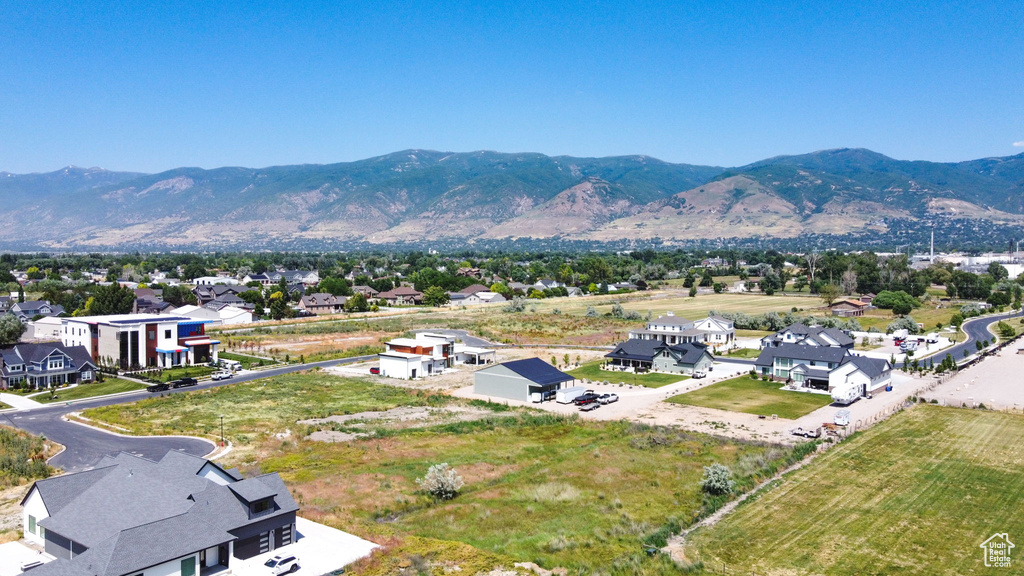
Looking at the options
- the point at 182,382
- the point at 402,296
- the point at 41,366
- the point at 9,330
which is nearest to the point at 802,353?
the point at 182,382

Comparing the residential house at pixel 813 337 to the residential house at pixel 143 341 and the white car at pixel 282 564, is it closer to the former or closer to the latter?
the white car at pixel 282 564

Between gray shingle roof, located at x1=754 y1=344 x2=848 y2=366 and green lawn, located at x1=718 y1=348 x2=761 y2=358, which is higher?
gray shingle roof, located at x1=754 y1=344 x2=848 y2=366

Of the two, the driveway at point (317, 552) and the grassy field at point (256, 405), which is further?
the grassy field at point (256, 405)

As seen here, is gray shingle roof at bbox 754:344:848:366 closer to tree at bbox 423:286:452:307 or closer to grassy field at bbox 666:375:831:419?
grassy field at bbox 666:375:831:419

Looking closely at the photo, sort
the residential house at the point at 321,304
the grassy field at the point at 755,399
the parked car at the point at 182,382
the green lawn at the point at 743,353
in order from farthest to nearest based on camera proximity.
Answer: the residential house at the point at 321,304, the green lawn at the point at 743,353, the parked car at the point at 182,382, the grassy field at the point at 755,399

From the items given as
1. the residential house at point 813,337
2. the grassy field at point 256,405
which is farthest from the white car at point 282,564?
the residential house at point 813,337

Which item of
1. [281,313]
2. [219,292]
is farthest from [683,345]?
[219,292]

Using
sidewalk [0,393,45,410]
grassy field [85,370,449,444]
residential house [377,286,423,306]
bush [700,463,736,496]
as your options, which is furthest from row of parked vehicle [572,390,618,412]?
residential house [377,286,423,306]
